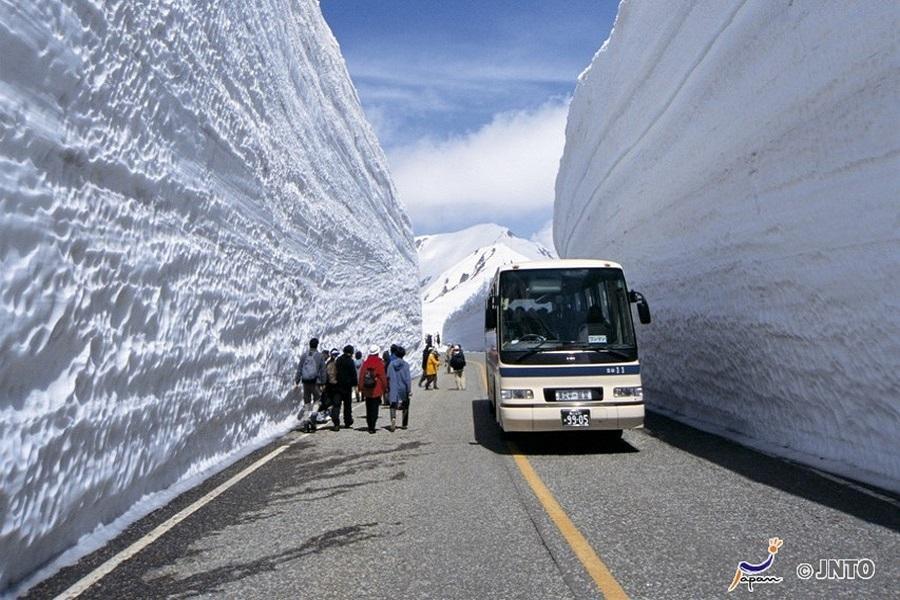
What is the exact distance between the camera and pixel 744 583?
3.65 m

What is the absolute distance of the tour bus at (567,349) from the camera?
8.19 meters

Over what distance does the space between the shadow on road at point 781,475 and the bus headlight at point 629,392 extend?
90 cm

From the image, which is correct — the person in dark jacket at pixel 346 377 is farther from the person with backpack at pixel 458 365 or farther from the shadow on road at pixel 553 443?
the person with backpack at pixel 458 365

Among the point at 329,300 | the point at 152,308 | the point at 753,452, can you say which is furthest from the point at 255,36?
the point at 753,452

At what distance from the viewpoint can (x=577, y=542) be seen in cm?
445

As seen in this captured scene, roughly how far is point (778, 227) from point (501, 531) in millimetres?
6122

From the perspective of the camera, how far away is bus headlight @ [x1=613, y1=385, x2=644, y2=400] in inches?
323

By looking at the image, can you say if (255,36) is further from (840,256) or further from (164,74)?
(840,256)

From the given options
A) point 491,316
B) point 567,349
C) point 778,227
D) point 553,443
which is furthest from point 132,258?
point 778,227

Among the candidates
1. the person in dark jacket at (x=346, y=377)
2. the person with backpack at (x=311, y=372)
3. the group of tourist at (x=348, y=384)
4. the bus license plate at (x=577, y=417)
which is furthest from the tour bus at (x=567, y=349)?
the person with backpack at (x=311, y=372)

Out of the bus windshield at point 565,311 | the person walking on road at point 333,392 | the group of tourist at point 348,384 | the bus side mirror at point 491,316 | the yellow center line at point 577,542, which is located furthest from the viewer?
the person walking on road at point 333,392

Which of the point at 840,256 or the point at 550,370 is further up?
the point at 840,256

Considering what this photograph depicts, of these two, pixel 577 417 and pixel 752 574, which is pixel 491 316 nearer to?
pixel 577 417

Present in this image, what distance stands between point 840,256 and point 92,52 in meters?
7.50
